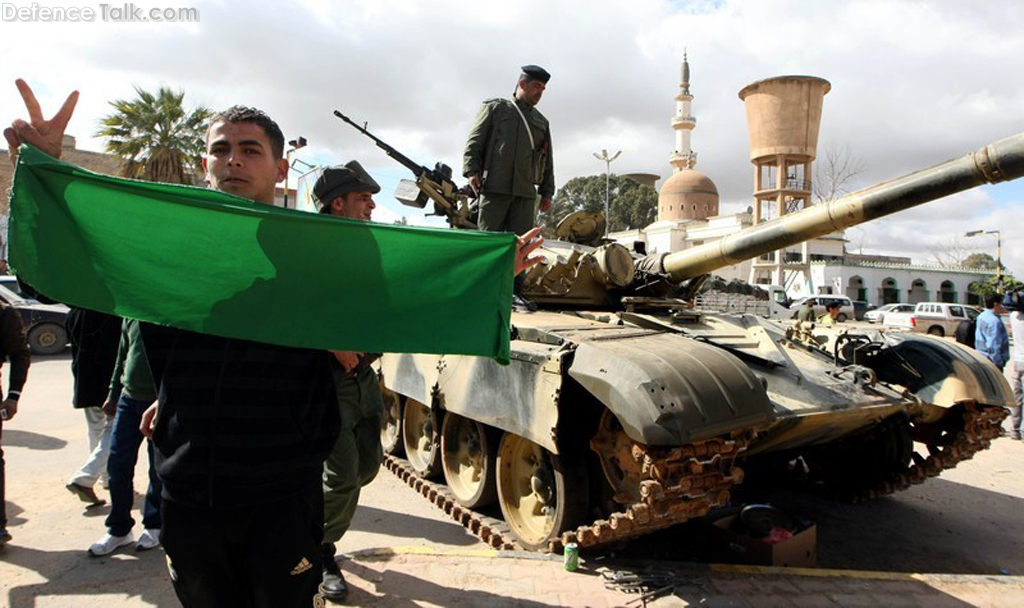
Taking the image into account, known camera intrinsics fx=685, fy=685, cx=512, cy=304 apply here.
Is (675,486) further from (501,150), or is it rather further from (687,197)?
(687,197)

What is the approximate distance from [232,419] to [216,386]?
0.35 ft

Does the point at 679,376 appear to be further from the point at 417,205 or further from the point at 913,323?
the point at 913,323

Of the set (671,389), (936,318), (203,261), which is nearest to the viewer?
(203,261)

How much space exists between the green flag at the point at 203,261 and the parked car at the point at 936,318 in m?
27.3

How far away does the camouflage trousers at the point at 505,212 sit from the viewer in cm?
640

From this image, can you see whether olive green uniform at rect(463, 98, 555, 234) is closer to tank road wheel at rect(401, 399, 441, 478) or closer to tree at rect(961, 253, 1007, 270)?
tank road wheel at rect(401, 399, 441, 478)

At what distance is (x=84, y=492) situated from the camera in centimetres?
476

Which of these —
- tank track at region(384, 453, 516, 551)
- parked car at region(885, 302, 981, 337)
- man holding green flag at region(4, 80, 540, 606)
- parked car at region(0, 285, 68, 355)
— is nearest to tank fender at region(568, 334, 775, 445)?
tank track at region(384, 453, 516, 551)

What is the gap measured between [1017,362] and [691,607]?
23.3ft

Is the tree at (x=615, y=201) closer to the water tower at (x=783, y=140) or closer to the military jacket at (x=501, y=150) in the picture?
the water tower at (x=783, y=140)

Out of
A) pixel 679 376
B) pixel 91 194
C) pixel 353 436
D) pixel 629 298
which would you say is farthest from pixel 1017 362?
pixel 91 194

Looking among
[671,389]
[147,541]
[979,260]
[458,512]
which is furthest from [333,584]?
[979,260]

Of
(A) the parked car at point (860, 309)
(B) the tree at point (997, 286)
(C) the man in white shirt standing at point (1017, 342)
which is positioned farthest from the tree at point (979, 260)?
(C) the man in white shirt standing at point (1017, 342)

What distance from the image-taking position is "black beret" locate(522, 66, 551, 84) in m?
6.20
